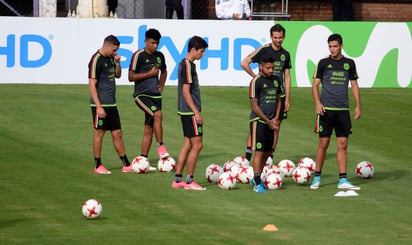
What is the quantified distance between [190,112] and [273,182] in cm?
156

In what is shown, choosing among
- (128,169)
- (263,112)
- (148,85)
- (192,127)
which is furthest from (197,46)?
(128,169)

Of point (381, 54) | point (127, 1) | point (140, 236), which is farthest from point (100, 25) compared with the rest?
point (140, 236)

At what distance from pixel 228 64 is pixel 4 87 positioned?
Result: 5798mm

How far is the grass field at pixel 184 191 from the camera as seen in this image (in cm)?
1108

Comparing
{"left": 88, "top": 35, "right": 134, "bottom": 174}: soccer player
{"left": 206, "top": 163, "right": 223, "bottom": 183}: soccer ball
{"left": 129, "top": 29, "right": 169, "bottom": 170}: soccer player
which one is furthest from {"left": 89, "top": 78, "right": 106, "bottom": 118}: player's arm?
{"left": 206, "top": 163, "right": 223, "bottom": 183}: soccer ball

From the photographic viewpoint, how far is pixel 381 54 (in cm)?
2569

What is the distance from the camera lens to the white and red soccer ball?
1389 centimetres

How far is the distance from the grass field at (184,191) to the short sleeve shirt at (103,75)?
119 cm

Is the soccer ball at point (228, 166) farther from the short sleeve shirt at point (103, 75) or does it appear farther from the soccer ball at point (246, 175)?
the short sleeve shirt at point (103, 75)

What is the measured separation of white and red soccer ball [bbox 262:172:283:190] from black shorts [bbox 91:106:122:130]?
271 cm

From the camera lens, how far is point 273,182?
1388cm

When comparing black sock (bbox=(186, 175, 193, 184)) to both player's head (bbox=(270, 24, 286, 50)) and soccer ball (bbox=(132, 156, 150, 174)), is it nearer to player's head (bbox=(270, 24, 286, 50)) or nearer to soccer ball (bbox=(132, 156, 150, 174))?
soccer ball (bbox=(132, 156, 150, 174))

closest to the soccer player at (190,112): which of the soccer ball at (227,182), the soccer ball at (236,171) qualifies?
the soccer ball at (227,182)

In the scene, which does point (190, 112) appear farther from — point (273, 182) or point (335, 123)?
point (335, 123)
